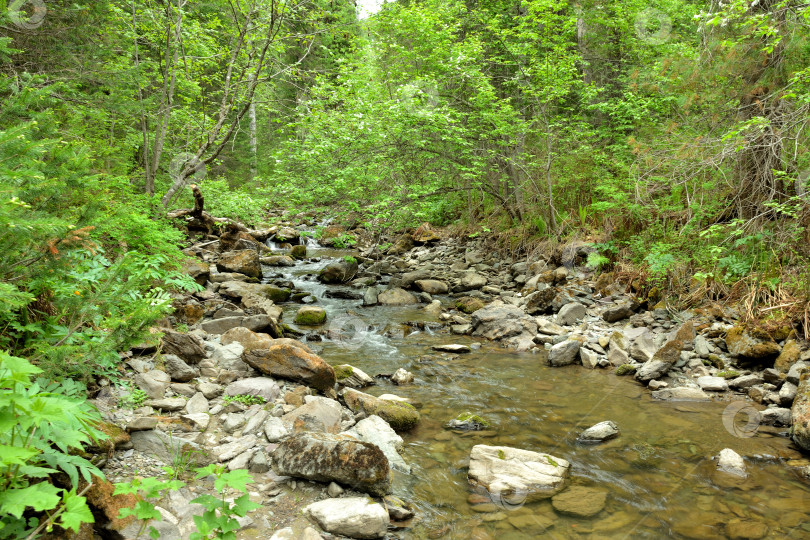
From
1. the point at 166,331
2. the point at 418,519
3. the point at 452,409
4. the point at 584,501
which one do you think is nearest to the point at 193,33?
the point at 166,331

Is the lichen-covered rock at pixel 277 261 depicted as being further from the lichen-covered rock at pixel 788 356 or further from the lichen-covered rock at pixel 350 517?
the lichen-covered rock at pixel 788 356

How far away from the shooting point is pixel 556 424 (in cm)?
532

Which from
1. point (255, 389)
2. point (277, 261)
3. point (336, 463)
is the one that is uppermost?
point (277, 261)

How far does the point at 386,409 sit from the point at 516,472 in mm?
1639

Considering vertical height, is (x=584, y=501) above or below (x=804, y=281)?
below

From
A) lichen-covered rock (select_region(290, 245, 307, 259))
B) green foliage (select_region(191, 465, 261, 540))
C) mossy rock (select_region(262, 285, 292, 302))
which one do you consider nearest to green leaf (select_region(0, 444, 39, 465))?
green foliage (select_region(191, 465, 261, 540))

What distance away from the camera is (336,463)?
3453 mm

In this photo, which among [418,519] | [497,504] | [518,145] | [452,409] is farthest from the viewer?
[518,145]

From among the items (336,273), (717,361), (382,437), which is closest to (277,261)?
(336,273)

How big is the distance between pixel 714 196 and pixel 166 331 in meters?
9.84

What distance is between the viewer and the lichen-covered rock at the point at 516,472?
12.9 ft

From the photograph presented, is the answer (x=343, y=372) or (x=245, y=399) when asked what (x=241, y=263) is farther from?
(x=245, y=399)

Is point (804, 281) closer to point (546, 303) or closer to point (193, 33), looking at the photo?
point (546, 303)

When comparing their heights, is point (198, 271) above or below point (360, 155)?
below
